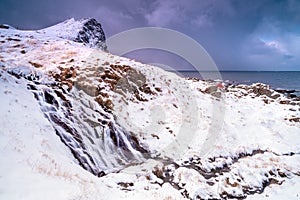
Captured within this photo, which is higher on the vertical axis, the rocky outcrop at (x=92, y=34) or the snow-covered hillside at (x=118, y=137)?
the rocky outcrop at (x=92, y=34)

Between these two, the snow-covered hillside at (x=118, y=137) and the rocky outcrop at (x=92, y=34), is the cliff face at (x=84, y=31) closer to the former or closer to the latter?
the rocky outcrop at (x=92, y=34)

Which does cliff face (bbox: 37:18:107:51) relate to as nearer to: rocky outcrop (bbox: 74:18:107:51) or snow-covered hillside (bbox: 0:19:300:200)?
rocky outcrop (bbox: 74:18:107:51)

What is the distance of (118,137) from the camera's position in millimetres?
16281

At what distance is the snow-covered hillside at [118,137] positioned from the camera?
336 inches

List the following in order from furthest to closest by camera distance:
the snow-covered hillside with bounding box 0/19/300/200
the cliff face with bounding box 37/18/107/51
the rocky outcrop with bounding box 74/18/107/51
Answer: the rocky outcrop with bounding box 74/18/107/51
the cliff face with bounding box 37/18/107/51
the snow-covered hillside with bounding box 0/19/300/200

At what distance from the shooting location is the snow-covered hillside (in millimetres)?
8539

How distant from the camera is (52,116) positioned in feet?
45.6

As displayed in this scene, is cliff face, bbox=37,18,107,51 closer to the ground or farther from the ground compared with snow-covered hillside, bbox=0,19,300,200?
farther from the ground

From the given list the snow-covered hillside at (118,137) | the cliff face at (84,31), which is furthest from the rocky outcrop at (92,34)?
the snow-covered hillside at (118,137)

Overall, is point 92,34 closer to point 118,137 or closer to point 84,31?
point 84,31


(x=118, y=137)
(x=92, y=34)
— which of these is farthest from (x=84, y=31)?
(x=118, y=137)

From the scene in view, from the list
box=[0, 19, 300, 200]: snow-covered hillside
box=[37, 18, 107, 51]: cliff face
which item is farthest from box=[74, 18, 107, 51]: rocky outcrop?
box=[0, 19, 300, 200]: snow-covered hillside

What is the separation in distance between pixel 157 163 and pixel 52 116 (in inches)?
343

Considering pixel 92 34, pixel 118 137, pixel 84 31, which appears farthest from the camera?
pixel 92 34
